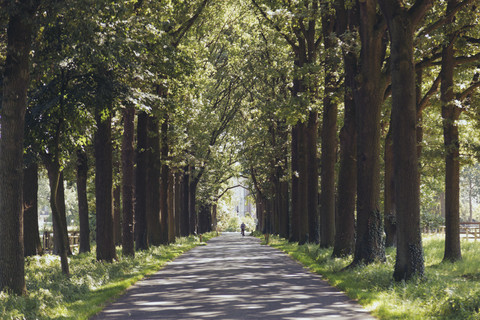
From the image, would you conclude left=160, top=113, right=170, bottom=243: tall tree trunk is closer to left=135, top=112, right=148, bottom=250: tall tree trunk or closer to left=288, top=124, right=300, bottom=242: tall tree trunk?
left=135, top=112, right=148, bottom=250: tall tree trunk

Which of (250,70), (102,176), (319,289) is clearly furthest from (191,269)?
(250,70)

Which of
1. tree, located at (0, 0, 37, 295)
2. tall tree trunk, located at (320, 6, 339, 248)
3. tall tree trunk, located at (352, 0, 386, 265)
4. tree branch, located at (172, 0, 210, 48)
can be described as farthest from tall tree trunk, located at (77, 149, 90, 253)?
tree, located at (0, 0, 37, 295)

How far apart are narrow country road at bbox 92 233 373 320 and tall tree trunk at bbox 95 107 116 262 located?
2.97 metres

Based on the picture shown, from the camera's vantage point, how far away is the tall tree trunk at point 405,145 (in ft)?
47.9

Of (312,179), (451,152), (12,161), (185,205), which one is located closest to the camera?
(12,161)

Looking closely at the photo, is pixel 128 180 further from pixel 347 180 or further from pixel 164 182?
pixel 164 182

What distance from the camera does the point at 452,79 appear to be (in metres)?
23.7

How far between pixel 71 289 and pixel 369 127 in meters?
9.49

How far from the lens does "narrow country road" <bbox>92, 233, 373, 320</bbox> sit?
38.1ft

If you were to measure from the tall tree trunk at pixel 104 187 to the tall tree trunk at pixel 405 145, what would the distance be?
1059cm

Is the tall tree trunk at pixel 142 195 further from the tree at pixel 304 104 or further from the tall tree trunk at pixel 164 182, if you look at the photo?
the tree at pixel 304 104

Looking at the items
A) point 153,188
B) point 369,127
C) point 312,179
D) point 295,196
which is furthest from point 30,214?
point 295,196

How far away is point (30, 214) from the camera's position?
24656 millimetres

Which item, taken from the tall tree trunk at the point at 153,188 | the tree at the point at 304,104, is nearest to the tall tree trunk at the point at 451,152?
the tree at the point at 304,104
